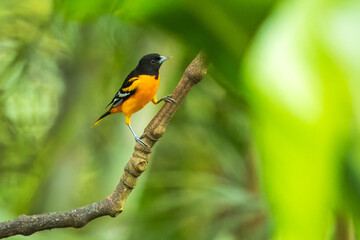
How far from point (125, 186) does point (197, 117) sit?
0.48 m

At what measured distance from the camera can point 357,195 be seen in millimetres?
96

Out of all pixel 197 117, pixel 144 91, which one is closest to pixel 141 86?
pixel 144 91

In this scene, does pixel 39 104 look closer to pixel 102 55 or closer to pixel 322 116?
pixel 102 55

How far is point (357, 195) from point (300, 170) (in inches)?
0.5

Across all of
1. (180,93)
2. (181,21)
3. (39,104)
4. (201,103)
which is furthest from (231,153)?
(181,21)

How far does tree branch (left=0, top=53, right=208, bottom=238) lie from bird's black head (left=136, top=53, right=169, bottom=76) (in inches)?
2.7

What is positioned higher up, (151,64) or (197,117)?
(151,64)

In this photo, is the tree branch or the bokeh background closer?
the bokeh background

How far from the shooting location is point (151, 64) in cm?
37

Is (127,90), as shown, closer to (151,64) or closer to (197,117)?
(151,64)

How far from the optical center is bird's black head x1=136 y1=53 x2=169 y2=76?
374 millimetres

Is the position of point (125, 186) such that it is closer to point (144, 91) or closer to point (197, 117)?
point (144, 91)

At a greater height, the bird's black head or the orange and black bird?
the bird's black head

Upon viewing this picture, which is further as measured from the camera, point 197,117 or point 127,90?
point 197,117
